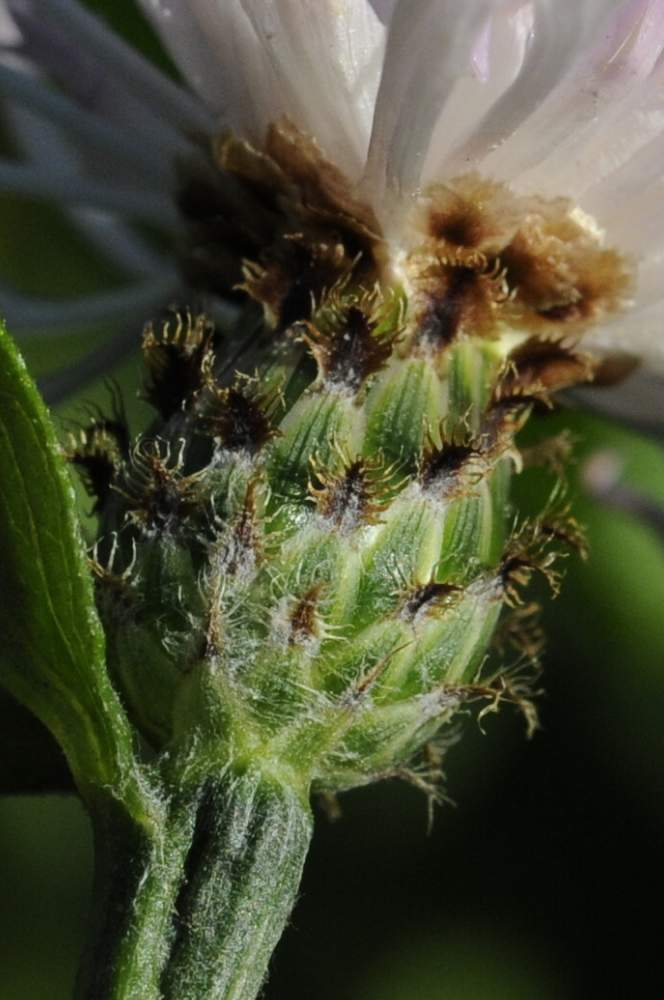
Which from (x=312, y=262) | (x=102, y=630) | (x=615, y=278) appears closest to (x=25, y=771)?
(x=102, y=630)

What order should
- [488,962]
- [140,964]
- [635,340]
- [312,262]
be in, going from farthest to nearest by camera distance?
[488,962] < [635,340] < [312,262] < [140,964]

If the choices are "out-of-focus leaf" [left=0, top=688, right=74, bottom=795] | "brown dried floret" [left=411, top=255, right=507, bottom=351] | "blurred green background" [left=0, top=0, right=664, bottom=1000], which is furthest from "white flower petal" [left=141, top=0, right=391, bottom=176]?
"blurred green background" [left=0, top=0, right=664, bottom=1000]

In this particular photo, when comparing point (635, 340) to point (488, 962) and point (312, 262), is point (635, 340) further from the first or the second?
point (488, 962)

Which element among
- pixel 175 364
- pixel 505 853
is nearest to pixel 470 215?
pixel 175 364

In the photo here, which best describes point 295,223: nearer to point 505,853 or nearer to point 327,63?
point 327,63

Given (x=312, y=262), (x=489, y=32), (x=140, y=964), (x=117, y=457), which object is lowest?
(x=140, y=964)

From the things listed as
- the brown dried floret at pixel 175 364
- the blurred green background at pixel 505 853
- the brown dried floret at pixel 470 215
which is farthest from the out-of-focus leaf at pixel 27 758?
the blurred green background at pixel 505 853
